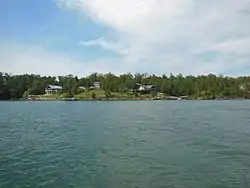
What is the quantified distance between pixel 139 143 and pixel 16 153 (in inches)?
435

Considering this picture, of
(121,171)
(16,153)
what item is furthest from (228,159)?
Answer: (16,153)

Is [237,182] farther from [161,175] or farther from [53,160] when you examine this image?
[53,160]

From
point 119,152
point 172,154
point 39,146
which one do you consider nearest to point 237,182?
point 172,154

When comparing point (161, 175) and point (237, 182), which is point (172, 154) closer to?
point (161, 175)

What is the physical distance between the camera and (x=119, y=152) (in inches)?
1150

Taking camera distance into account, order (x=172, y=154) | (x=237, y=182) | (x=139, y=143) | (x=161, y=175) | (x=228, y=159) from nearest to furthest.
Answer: (x=237, y=182)
(x=161, y=175)
(x=228, y=159)
(x=172, y=154)
(x=139, y=143)

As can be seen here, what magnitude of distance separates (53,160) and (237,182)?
12.9m

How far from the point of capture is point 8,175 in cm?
2162

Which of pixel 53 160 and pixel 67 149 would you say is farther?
pixel 67 149

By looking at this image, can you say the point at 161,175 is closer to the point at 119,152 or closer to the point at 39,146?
the point at 119,152

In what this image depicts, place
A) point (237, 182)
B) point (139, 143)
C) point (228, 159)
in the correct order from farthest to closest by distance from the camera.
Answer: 1. point (139, 143)
2. point (228, 159)
3. point (237, 182)

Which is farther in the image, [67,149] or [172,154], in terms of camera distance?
[67,149]

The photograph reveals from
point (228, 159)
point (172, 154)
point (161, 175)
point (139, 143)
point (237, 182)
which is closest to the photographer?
point (237, 182)

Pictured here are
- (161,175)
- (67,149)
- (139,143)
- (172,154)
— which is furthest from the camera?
(139,143)
